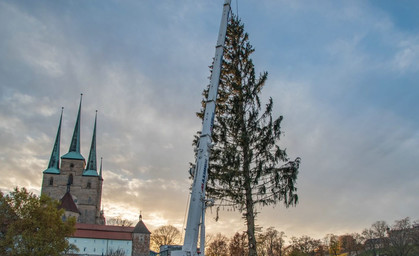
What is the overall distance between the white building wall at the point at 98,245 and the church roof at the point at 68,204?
6.92 meters

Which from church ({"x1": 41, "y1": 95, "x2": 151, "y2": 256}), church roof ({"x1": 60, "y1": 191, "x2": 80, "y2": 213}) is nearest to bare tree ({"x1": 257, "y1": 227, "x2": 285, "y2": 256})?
church ({"x1": 41, "y1": 95, "x2": 151, "y2": 256})

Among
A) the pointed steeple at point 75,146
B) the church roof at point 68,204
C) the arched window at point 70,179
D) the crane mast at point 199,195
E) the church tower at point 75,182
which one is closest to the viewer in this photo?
the crane mast at point 199,195

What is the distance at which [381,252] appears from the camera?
57438 mm

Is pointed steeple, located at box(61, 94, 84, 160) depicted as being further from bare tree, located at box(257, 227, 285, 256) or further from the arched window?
bare tree, located at box(257, 227, 285, 256)

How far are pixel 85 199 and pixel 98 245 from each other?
1465 centimetres

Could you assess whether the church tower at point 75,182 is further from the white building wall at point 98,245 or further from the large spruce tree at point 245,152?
the large spruce tree at point 245,152

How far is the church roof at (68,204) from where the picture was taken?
6156 cm

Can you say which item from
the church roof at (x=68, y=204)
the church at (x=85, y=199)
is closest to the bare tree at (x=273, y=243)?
the church at (x=85, y=199)

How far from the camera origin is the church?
187ft

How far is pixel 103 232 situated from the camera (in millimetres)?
58188

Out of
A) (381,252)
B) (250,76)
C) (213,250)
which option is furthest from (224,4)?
(381,252)

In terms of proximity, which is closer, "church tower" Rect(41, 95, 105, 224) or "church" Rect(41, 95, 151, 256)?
"church" Rect(41, 95, 151, 256)

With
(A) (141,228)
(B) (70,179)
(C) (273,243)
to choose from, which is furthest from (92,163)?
(C) (273,243)

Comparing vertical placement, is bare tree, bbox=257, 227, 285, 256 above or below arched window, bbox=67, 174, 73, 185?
below
